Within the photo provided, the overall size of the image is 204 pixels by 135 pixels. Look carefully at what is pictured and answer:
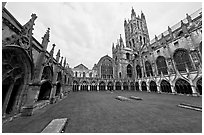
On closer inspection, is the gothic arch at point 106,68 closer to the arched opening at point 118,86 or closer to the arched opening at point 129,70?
the arched opening at point 118,86

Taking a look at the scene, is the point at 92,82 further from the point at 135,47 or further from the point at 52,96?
the point at 135,47

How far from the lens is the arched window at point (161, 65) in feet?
75.7

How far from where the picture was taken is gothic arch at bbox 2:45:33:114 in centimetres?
492

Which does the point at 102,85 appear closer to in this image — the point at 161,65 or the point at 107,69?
the point at 107,69

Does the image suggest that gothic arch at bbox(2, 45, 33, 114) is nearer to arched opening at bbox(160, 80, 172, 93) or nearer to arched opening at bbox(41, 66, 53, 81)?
arched opening at bbox(41, 66, 53, 81)

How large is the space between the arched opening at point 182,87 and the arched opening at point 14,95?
85.7 ft

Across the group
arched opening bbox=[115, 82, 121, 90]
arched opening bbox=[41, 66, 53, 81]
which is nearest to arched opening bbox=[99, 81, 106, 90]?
arched opening bbox=[115, 82, 121, 90]

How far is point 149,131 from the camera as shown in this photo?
3.76m

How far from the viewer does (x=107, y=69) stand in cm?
4384

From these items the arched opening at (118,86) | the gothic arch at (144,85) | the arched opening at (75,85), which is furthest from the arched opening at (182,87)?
the arched opening at (75,85)

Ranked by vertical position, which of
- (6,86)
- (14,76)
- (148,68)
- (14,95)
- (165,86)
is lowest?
(165,86)

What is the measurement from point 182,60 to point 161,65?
4916 millimetres

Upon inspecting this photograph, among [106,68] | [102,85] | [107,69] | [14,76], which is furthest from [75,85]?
[14,76]

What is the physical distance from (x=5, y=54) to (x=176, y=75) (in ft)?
87.4
